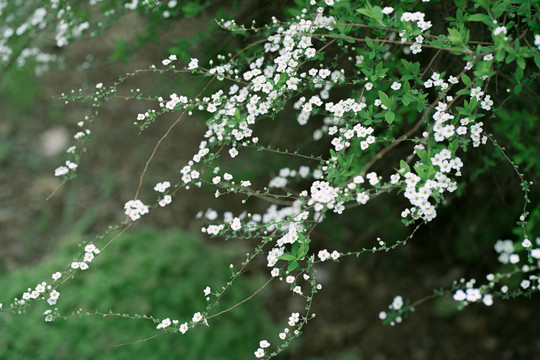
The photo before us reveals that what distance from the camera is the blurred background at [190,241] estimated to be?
7.50 feet

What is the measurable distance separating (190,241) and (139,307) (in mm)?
676

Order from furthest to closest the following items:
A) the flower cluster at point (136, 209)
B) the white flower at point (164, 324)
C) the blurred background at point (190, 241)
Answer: the blurred background at point (190, 241)
the flower cluster at point (136, 209)
the white flower at point (164, 324)

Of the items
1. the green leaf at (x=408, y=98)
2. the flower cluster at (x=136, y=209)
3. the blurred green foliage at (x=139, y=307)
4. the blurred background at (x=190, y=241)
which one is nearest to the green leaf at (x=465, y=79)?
the green leaf at (x=408, y=98)

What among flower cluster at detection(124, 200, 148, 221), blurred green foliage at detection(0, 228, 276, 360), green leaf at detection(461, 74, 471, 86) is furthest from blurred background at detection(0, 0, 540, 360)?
green leaf at detection(461, 74, 471, 86)

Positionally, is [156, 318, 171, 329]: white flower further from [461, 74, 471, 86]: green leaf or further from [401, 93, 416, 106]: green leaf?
[461, 74, 471, 86]: green leaf

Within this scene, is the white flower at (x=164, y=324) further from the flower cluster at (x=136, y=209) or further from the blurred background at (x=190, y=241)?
the blurred background at (x=190, y=241)

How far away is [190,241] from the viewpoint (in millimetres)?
3080

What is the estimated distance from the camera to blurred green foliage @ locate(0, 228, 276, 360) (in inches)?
90.2

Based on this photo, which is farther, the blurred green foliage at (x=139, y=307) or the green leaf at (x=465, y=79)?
the blurred green foliage at (x=139, y=307)

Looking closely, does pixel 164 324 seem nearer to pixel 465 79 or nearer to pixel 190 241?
pixel 465 79

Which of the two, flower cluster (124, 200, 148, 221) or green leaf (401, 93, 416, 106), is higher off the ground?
green leaf (401, 93, 416, 106)

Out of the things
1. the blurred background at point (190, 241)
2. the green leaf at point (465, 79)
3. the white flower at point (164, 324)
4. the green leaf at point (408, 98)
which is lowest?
the blurred background at point (190, 241)

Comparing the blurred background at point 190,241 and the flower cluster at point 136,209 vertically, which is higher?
the flower cluster at point 136,209

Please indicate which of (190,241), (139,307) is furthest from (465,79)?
(190,241)
